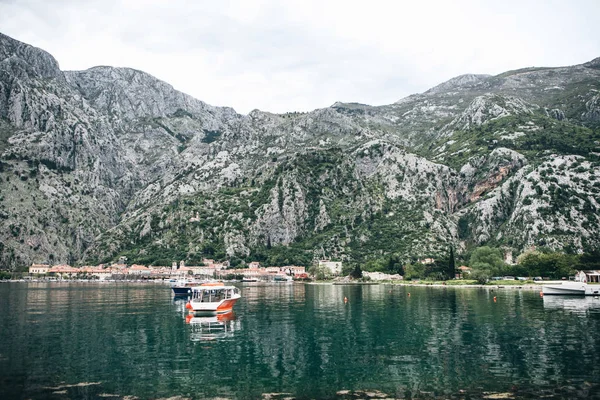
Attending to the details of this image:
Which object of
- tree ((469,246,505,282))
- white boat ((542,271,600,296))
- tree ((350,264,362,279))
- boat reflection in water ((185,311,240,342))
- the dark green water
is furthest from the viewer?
tree ((350,264,362,279))

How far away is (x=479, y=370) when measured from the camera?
1137 inches

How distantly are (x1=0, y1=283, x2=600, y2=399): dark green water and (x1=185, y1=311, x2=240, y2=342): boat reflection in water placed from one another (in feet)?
1.12

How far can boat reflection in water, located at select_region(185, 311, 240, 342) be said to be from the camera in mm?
45688

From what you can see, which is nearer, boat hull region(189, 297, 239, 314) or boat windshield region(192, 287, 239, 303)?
boat hull region(189, 297, 239, 314)

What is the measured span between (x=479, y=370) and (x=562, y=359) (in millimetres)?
7884

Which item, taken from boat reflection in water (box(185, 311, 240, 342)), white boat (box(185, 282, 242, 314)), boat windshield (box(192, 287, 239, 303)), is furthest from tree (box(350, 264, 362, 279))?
boat reflection in water (box(185, 311, 240, 342))

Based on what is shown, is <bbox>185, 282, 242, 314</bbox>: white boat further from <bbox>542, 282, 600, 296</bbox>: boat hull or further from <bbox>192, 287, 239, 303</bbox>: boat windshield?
<bbox>542, 282, 600, 296</bbox>: boat hull

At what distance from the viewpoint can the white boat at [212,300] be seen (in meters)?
66.1

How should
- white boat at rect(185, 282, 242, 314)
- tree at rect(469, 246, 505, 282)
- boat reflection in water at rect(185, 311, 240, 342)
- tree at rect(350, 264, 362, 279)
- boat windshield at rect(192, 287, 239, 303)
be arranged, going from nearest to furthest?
boat reflection in water at rect(185, 311, 240, 342) < white boat at rect(185, 282, 242, 314) < boat windshield at rect(192, 287, 239, 303) < tree at rect(469, 246, 505, 282) < tree at rect(350, 264, 362, 279)

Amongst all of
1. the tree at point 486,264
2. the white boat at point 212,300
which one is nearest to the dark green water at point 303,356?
the white boat at point 212,300

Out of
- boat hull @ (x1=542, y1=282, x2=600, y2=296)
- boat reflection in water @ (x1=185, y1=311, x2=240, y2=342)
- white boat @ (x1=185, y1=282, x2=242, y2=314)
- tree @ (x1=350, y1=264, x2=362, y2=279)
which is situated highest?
white boat @ (x1=185, y1=282, x2=242, y2=314)

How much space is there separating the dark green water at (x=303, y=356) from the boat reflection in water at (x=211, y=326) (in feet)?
1.12

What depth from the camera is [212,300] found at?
231 ft

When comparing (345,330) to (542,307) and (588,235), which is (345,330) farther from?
(588,235)
